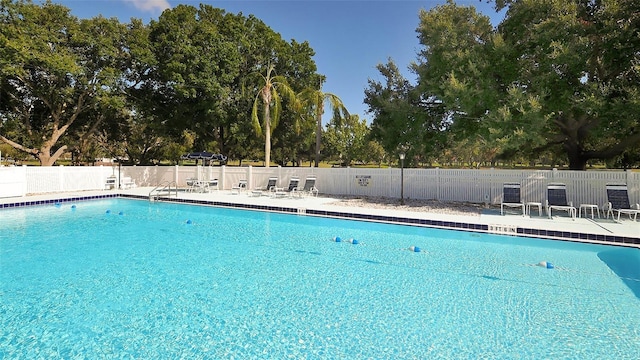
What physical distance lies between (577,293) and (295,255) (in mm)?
4864

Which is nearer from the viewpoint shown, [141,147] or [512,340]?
[512,340]

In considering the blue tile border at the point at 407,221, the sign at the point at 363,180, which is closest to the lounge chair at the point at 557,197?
the blue tile border at the point at 407,221

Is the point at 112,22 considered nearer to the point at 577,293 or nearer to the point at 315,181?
the point at 315,181

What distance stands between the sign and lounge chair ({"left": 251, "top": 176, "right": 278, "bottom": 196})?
13.3ft

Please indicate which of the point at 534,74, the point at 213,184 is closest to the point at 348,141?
the point at 213,184

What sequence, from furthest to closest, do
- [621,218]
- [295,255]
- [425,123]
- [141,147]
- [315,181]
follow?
1. [141,147]
2. [315,181]
3. [425,123]
4. [621,218]
5. [295,255]

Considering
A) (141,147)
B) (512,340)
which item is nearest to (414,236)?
(512,340)

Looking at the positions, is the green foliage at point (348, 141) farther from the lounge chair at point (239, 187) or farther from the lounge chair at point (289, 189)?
the lounge chair at point (289, 189)

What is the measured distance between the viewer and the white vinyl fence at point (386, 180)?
11500mm

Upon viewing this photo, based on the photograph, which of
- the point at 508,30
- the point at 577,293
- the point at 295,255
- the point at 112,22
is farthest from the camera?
the point at 112,22

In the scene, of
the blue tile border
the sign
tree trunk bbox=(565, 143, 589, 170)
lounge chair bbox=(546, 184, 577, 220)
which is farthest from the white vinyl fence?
tree trunk bbox=(565, 143, 589, 170)

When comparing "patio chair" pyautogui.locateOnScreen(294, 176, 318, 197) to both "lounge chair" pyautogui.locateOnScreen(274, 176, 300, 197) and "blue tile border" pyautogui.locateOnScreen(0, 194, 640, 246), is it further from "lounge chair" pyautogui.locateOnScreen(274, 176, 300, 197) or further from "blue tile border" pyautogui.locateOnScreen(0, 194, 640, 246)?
"blue tile border" pyautogui.locateOnScreen(0, 194, 640, 246)

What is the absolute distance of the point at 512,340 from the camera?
3.75 meters

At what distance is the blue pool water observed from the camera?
3.65 meters
